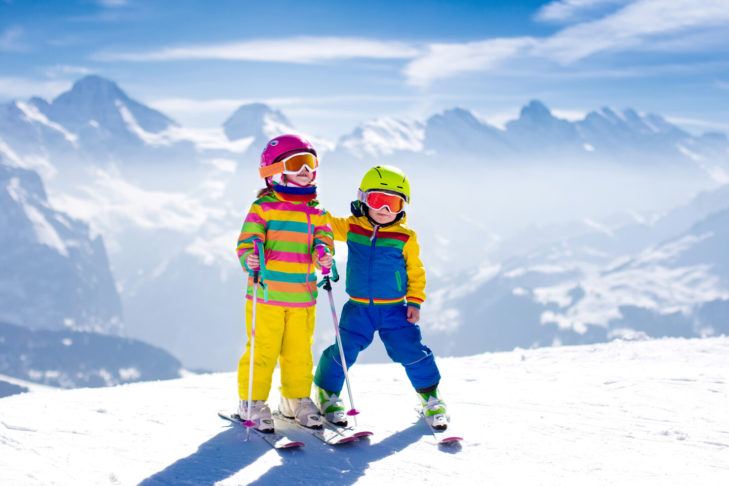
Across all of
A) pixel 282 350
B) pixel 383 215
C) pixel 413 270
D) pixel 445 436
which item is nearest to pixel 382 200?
pixel 383 215

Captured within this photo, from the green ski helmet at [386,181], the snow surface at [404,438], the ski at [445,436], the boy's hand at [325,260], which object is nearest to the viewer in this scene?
the snow surface at [404,438]

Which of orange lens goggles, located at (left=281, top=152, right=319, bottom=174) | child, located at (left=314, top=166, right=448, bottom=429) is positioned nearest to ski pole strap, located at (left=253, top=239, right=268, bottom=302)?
orange lens goggles, located at (left=281, top=152, right=319, bottom=174)

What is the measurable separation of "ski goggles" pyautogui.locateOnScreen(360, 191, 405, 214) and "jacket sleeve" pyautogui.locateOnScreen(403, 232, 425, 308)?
0.38 m

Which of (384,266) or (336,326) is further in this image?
(384,266)

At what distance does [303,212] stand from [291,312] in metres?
1.04

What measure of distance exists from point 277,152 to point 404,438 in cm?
318

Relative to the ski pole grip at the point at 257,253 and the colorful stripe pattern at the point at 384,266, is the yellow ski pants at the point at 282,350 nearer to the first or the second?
the ski pole grip at the point at 257,253

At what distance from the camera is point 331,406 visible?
5.80 metres

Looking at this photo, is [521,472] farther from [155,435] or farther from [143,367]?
[143,367]

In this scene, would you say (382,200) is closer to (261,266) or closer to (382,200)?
(382,200)

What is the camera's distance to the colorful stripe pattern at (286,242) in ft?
18.2

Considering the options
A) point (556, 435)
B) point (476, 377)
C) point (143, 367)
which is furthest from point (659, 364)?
point (143, 367)

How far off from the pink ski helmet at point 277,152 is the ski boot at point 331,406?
2354 mm

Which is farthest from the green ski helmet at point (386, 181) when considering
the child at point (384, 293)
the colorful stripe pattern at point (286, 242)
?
the colorful stripe pattern at point (286, 242)
